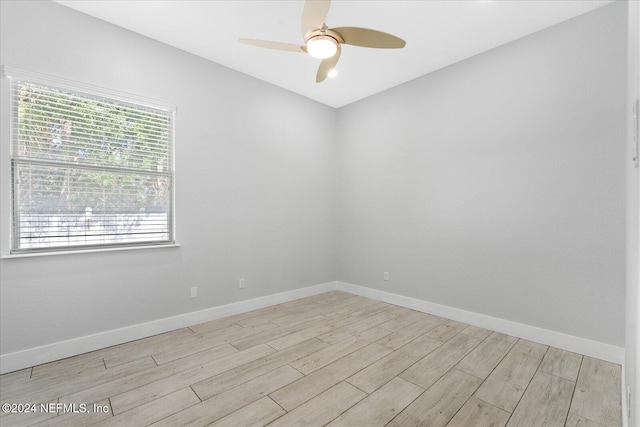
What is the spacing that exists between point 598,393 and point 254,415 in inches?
92.1

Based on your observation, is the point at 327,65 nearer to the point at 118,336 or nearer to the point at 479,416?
the point at 479,416

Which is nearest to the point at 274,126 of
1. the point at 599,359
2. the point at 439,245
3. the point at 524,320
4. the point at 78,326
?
the point at 439,245

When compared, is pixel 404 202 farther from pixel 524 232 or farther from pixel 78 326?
pixel 78 326

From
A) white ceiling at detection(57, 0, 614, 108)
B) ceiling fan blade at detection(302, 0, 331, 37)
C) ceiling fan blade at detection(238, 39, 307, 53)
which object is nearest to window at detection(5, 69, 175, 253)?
white ceiling at detection(57, 0, 614, 108)

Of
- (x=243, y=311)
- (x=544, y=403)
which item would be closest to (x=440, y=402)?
(x=544, y=403)

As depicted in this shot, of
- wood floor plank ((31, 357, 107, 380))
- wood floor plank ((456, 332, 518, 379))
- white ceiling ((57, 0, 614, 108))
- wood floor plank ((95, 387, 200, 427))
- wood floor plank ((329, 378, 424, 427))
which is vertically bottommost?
wood floor plank ((31, 357, 107, 380))

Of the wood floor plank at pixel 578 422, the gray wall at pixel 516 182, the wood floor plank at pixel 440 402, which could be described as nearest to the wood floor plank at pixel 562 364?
the gray wall at pixel 516 182

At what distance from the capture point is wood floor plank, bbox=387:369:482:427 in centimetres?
176

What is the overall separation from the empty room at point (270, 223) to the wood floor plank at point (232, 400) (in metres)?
0.02

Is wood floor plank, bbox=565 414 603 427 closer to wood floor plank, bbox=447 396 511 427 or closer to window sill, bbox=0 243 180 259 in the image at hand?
wood floor plank, bbox=447 396 511 427

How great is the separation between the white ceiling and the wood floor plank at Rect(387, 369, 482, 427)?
299cm

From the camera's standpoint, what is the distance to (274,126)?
13.2 feet

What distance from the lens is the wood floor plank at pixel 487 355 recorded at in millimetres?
2330

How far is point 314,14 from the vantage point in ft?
6.06
